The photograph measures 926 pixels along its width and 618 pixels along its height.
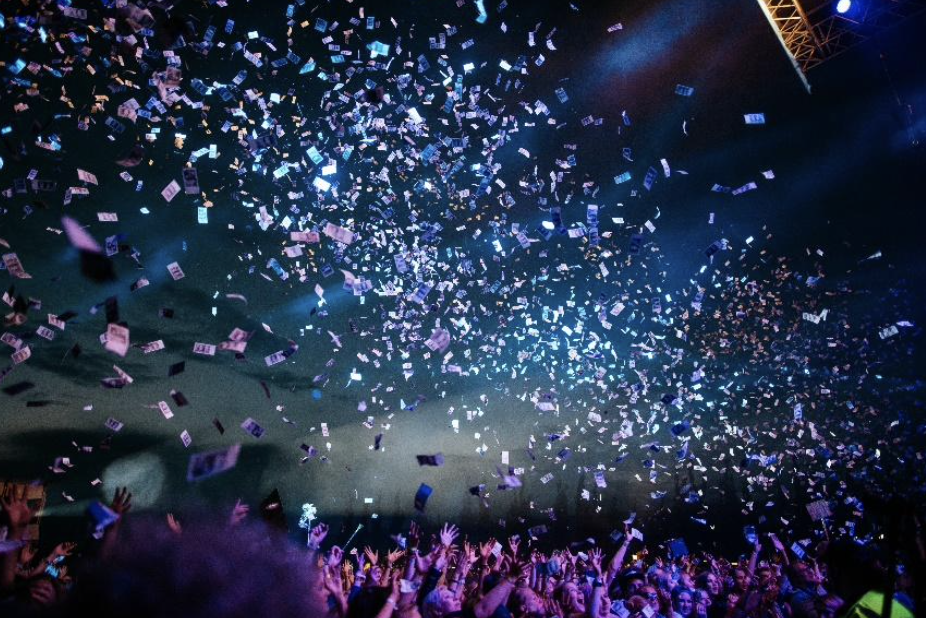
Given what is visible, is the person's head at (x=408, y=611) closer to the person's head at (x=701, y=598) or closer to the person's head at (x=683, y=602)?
the person's head at (x=683, y=602)

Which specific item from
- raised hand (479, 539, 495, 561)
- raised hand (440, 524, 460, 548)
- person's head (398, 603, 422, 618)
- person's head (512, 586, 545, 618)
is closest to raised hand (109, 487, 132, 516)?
person's head (398, 603, 422, 618)

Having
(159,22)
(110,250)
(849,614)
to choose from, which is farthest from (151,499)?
(849,614)

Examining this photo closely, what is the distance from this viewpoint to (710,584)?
8781mm

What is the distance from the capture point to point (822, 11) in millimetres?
9094

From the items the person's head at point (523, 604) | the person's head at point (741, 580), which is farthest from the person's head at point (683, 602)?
the person's head at point (523, 604)

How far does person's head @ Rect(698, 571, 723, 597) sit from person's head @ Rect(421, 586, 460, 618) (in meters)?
5.78

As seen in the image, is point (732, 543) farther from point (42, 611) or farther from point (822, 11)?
point (42, 611)

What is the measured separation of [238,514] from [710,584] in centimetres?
808

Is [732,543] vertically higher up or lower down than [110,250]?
lower down

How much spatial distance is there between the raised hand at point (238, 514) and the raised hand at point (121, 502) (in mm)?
1056

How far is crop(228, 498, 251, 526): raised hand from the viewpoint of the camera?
5177 millimetres

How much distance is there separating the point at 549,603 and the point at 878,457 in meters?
20.8

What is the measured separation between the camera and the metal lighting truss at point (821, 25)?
28.7 ft

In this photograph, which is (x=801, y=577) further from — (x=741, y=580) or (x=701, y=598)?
(x=741, y=580)
